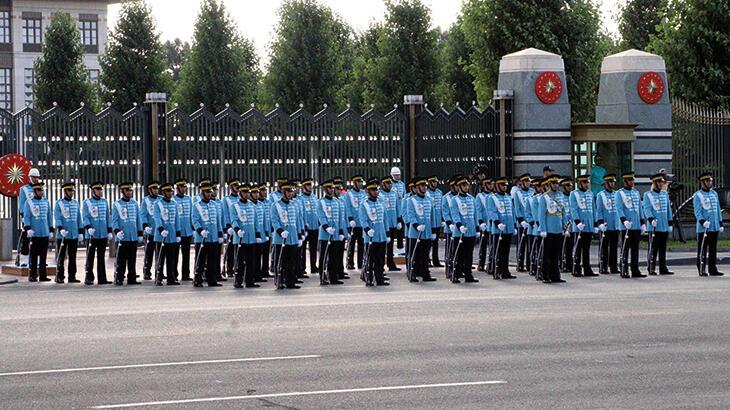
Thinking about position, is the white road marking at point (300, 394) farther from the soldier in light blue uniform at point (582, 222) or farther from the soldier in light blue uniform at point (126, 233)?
the soldier in light blue uniform at point (126, 233)

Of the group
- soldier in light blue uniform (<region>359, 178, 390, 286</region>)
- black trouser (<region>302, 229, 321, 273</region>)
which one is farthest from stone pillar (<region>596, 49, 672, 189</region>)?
soldier in light blue uniform (<region>359, 178, 390, 286</region>)

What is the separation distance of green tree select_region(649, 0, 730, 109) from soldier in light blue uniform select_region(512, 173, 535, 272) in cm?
1510

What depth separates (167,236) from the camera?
76.7 feet

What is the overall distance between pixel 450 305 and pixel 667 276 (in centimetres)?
629

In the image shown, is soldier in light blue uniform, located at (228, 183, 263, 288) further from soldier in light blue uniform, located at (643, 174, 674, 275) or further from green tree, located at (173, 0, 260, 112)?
green tree, located at (173, 0, 260, 112)

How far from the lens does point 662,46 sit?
129 ft

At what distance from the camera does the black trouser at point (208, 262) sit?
898 inches

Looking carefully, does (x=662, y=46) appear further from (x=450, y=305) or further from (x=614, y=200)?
(x=450, y=305)

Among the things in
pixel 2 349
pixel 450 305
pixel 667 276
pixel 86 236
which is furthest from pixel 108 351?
pixel 667 276

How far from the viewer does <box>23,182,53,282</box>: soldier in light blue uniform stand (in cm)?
2428

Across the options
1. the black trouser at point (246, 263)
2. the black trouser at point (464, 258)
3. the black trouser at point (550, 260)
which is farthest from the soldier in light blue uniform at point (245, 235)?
the black trouser at point (550, 260)

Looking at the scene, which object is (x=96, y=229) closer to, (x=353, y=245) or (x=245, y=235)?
(x=245, y=235)

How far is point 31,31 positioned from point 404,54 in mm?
31229

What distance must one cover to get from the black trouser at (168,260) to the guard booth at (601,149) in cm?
1187
